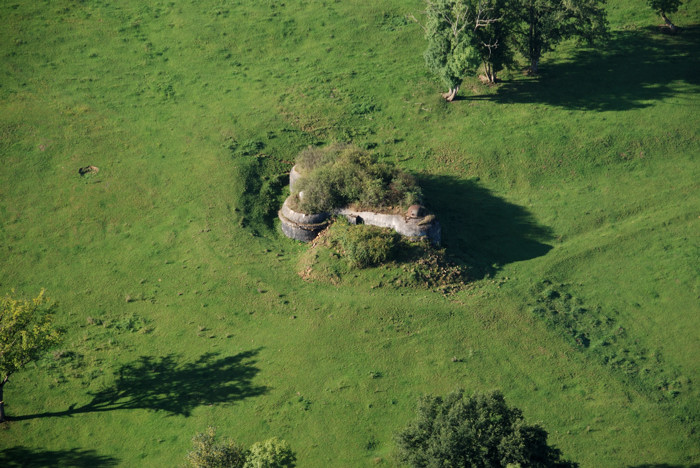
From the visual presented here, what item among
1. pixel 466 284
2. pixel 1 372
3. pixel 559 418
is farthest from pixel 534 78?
pixel 1 372

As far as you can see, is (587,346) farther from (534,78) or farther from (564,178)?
(534,78)

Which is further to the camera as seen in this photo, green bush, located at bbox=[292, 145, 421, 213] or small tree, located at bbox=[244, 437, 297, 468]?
green bush, located at bbox=[292, 145, 421, 213]

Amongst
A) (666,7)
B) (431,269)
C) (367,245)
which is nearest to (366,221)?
(367,245)

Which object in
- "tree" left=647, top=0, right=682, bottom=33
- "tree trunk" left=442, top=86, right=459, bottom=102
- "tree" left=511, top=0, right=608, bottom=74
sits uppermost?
"tree" left=511, top=0, right=608, bottom=74

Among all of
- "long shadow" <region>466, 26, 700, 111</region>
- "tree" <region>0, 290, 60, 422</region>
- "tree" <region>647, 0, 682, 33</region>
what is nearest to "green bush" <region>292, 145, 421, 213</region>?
"long shadow" <region>466, 26, 700, 111</region>

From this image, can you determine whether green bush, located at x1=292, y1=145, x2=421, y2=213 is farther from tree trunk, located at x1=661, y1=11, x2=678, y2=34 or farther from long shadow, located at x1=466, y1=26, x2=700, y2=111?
tree trunk, located at x1=661, y1=11, x2=678, y2=34

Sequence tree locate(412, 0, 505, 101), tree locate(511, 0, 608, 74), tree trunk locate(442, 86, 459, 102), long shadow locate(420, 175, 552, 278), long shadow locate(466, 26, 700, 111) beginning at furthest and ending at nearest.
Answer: tree trunk locate(442, 86, 459, 102) < long shadow locate(466, 26, 700, 111) < tree locate(511, 0, 608, 74) < tree locate(412, 0, 505, 101) < long shadow locate(420, 175, 552, 278)

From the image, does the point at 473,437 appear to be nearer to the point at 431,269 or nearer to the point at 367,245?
the point at 431,269
